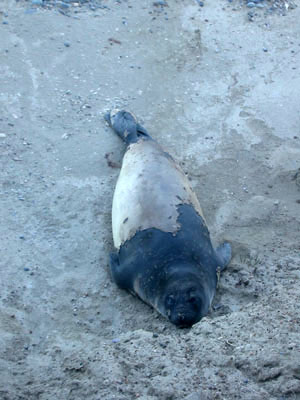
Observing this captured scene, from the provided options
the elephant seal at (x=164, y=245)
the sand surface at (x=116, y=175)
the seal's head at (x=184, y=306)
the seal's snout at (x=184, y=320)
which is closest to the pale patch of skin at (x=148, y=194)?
the elephant seal at (x=164, y=245)

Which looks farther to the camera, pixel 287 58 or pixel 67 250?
pixel 287 58

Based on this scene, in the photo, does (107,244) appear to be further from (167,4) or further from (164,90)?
(167,4)

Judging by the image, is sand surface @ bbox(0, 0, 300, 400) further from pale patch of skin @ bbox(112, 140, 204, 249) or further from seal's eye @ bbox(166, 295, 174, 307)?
pale patch of skin @ bbox(112, 140, 204, 249)

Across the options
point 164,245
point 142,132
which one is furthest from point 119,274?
point 142,132

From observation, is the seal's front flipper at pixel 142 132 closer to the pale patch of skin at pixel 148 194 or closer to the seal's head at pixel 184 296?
the pale patch of skin at pixel 148 194

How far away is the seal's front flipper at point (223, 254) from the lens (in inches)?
182

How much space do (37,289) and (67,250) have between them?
19.4 inches

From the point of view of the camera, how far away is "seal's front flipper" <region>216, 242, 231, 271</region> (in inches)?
182

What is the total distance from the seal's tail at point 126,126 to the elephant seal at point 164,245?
2.10 ft

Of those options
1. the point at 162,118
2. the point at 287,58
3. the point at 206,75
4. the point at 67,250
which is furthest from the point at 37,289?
the point at 287,58

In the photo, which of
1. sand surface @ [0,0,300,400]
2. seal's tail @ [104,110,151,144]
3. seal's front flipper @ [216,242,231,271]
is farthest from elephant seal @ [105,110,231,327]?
seal's tail @ [104,110,151,144]

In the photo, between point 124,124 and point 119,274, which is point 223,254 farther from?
point 124,124

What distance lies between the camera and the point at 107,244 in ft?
16.1

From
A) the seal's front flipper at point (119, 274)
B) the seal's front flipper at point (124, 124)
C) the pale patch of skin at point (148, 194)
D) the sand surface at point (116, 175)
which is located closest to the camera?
the sand surface at point (116, 175)
